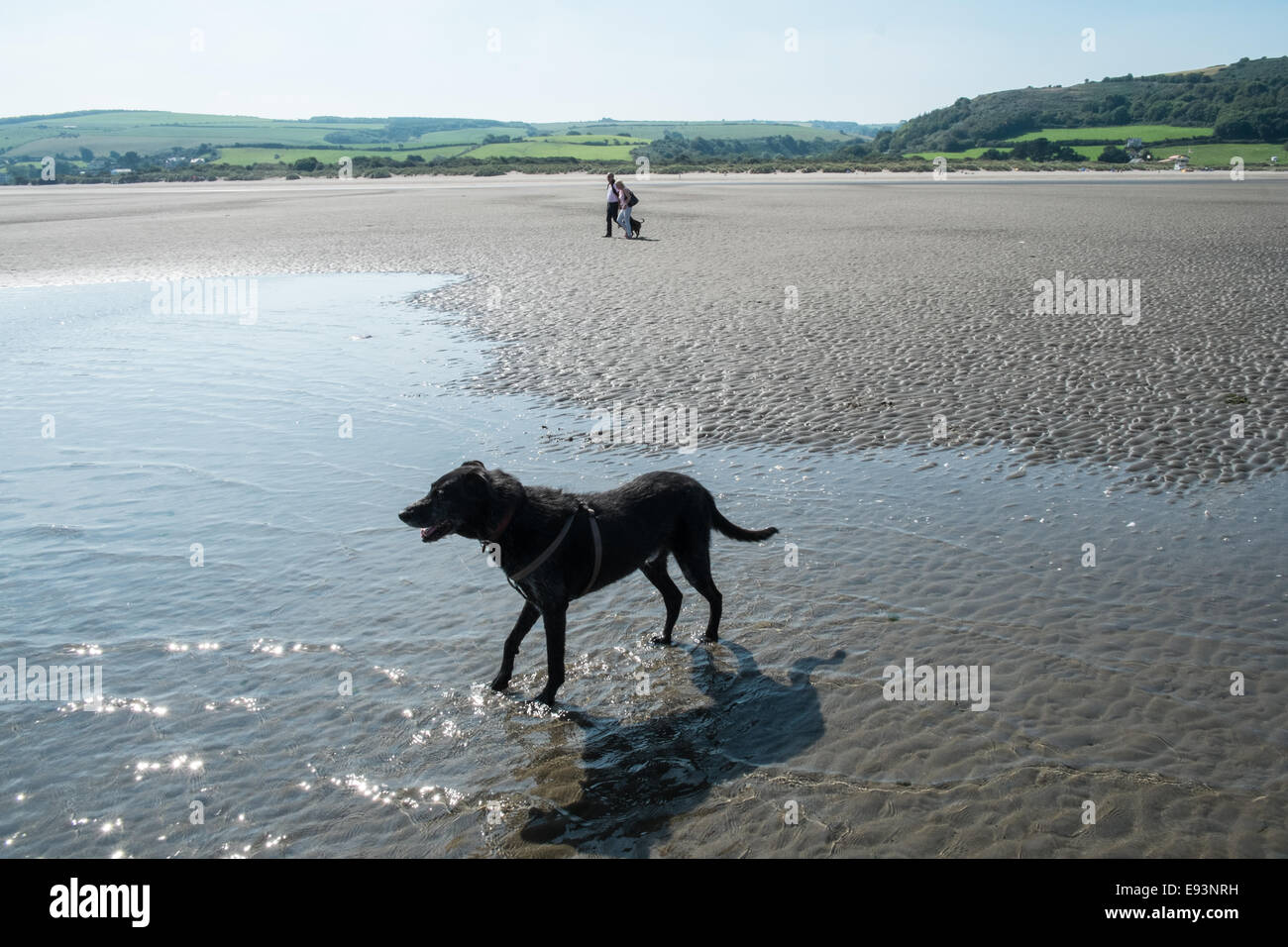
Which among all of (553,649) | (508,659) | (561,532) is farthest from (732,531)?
(508,659)

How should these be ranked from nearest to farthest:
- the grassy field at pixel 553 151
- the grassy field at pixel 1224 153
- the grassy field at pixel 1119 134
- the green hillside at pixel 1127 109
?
the grassy field at pixel 1224 153
the grassy field at pixel 1119 134
the green hillside at pixel 1127 109
the grassy field at pixel 553 151

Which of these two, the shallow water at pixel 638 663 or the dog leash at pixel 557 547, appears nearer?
the shallow water at pixel 638 663

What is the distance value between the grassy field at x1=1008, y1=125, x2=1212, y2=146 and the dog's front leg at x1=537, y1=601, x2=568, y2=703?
105871mm

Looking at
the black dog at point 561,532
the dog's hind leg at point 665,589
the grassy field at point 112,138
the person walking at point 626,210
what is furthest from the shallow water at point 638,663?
the grassy field at point 112,138

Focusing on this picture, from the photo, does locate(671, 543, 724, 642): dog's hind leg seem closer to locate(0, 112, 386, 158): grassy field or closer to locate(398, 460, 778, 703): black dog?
locate(398, 460, 778, 703): black dog

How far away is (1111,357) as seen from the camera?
14.7 meters

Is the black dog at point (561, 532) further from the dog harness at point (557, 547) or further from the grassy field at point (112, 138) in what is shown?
the grassy field at point (112, 138)

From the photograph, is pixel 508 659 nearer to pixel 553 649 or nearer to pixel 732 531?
pixel 553 649

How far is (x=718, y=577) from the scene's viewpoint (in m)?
8.52

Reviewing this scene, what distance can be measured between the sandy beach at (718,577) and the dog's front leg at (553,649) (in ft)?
0.73

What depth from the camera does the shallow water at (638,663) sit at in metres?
5.21

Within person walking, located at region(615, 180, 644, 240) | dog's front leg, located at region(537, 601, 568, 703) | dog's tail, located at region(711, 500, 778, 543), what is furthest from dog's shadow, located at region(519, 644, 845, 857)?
person walking, located at region(615, 180, 644, 240)

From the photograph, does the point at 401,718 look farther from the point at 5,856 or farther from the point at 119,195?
the point at 119,195
